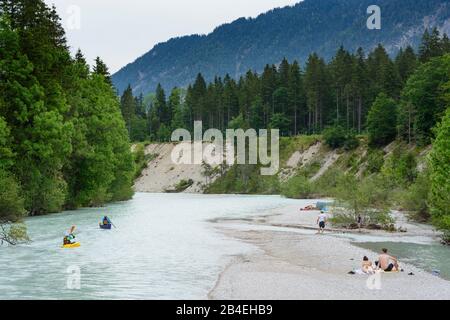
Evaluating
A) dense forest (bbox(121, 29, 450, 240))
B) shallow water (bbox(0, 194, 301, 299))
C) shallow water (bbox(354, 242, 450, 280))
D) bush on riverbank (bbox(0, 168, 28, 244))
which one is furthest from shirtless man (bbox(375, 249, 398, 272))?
bush on riverbank (bbox(0, 168, 28, 244))

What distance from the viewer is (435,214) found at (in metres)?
35.7

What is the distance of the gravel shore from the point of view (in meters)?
19.7

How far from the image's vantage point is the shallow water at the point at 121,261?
67.5 ft

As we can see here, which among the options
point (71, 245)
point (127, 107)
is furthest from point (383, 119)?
point (127, 107)

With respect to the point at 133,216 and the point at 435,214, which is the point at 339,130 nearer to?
the point at 133,216

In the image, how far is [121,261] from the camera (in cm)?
2758

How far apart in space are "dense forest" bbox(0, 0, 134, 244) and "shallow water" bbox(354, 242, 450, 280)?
21521 millimetres

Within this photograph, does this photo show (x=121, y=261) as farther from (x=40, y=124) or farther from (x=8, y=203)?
(x=40, y=124)

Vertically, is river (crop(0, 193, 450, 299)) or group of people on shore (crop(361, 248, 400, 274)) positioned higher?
group of people on shore (crop(361, 248, 400, 274))

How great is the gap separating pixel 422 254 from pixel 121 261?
15.8 meters

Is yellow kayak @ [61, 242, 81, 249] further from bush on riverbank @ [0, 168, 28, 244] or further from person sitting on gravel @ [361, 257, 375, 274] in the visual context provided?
person sitting on gravel @ [361, 257, 375, 274]

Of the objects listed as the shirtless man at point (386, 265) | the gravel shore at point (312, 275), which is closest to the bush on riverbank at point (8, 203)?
the gravel shore at point (312, 275)

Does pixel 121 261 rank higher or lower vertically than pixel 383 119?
lower
